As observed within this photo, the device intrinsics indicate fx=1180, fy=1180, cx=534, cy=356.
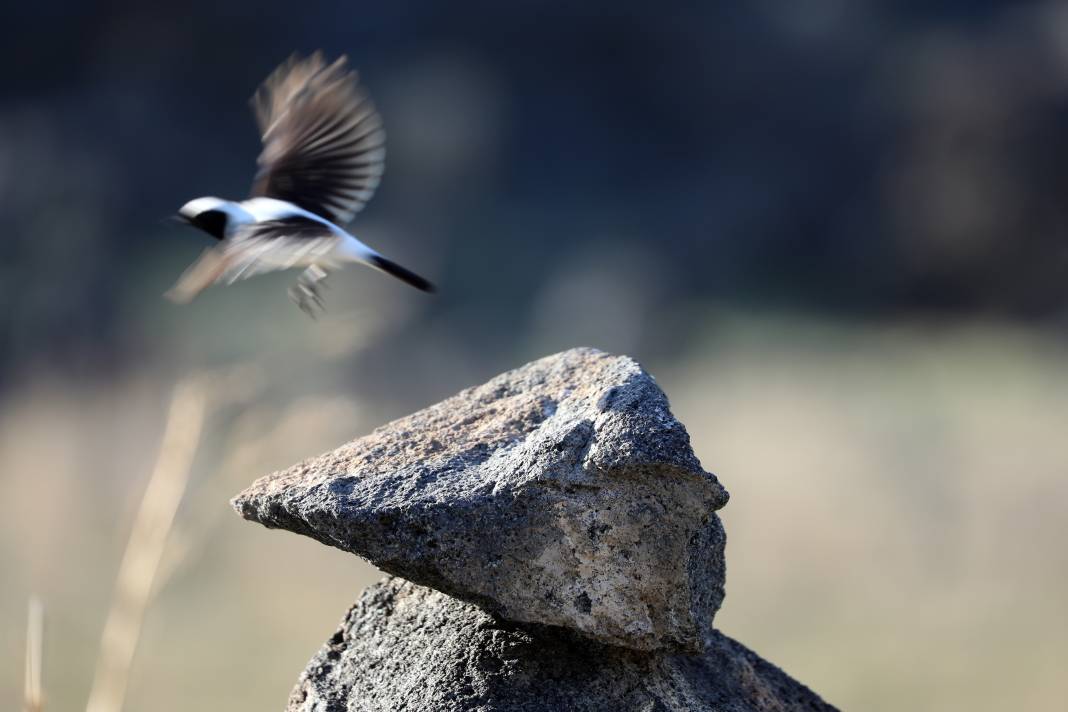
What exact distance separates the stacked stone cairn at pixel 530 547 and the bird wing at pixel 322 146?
24 centimetres

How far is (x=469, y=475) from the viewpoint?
94 centimetres

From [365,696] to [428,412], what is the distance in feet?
0.85

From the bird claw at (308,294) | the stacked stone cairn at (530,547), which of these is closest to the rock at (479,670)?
the stacked stone cairn at (530,547)

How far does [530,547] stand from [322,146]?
474 mm

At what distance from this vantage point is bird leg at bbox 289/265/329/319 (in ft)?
3.65

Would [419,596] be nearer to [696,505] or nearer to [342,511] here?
[342,511]

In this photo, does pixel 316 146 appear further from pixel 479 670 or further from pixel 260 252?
pixel 479 670

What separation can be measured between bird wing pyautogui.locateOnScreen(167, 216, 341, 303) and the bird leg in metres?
0.10

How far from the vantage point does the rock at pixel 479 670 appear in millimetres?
975

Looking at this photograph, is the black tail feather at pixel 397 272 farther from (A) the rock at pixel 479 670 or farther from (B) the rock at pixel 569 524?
(A) the rock at pixel 479 670

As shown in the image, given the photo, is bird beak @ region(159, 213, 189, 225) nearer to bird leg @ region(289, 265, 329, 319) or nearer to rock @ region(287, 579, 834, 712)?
bird leg @ region(289, 265, 329, 319)

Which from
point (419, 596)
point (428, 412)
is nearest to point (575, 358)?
Result: point (428, 412)

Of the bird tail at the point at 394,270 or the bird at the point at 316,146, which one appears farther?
the bird at the point at 316,146

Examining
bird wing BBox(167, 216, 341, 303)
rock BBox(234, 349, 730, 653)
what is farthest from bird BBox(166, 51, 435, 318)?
rock BBox(234, 349, 730, 653)
